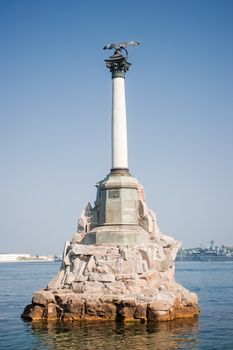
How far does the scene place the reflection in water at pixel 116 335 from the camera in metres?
16.7

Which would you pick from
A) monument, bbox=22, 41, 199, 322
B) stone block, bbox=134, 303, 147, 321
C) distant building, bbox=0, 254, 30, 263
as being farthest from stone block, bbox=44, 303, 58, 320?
distant building, bbox=0, 254, 30, 263

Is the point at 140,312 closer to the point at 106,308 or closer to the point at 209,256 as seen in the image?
the point at 106,308

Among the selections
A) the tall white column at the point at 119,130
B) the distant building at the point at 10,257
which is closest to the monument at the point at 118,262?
the tall white column at the point at 119,130

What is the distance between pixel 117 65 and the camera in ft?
87.6

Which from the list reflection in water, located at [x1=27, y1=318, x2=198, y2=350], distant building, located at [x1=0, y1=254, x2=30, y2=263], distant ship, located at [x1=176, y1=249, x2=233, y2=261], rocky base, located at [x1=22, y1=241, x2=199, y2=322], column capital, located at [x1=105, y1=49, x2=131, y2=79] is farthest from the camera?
distant building, located at [x1=0, y1=254, x2=30, y2=263]

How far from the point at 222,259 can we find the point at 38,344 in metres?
129

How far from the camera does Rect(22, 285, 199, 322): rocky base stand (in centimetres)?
2062

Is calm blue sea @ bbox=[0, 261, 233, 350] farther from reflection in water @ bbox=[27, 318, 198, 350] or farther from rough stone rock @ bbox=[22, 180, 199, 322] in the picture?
rough stone rock @ bbox=[22, 180, 199, 322]

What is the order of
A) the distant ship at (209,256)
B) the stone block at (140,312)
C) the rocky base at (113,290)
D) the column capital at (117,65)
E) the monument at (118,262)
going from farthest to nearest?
the distant ship at (209,256), the column capital at (117,65), the monument at (118,262), the rocky base at (113,290), the stone block at (140,312)

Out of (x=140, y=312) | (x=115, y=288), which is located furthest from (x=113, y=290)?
(x=140, y=312)

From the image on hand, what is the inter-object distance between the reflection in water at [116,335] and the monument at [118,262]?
80 centimetres

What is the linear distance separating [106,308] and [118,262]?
98.8 inches

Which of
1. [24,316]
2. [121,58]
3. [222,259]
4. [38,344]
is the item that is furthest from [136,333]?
[222,259]

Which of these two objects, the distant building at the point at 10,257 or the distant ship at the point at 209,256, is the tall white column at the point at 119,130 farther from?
the distant building at the point at 10,257
